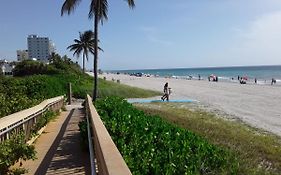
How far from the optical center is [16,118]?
840 centimetres

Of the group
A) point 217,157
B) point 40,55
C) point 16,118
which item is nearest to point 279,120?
point 217,157

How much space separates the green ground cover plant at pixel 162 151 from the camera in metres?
6.27

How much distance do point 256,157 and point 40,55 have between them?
18420cm

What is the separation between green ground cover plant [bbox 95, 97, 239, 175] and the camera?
627 cm

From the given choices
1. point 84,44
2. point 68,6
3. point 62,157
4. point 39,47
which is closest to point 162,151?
point 62,157

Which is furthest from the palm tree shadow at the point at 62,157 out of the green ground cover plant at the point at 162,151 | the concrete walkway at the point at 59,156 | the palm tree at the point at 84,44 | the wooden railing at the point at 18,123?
the palm tree at the point at 84,44

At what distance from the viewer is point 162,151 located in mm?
7250

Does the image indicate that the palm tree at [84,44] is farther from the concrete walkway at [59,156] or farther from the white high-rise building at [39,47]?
the white high-rise building at [39,47]

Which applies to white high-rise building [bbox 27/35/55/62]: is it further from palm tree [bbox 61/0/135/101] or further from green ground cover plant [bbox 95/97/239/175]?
green ground cover plant [bbox 95/97/239/175]

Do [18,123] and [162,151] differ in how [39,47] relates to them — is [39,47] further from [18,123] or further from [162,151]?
[162,151]

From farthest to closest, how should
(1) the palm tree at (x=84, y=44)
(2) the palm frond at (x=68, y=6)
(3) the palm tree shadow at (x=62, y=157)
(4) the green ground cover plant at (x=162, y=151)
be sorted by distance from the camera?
(1) the palm tree at (x=84, y=44), (2) the palm frond at (x=68, y=6), (3) the palm tree shadow at (x=62, y=157), (4) the green ground cover plant at (x=162, y=151)

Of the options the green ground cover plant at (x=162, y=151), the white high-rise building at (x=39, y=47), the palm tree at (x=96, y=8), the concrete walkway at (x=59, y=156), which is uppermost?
the white high-rise building at (x=39, y=47)

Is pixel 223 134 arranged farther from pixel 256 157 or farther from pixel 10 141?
pixel 10 141

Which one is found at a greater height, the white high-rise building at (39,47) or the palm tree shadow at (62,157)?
the white high-rise building at (39,47)
